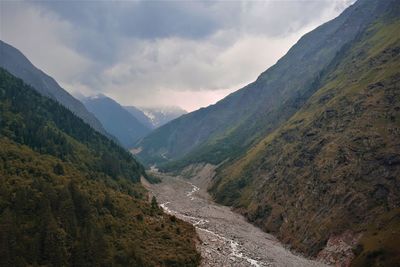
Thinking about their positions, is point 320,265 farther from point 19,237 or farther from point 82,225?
point 19,237

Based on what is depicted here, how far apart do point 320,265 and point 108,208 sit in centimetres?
5005

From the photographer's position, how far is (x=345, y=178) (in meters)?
119

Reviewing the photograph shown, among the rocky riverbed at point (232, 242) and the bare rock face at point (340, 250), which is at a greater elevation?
the rocky riverbed at point (232, 242)

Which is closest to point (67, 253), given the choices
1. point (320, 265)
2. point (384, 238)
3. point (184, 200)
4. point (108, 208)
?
point (108, 208)

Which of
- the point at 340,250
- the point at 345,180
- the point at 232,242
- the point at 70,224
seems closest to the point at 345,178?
the point at 345,180

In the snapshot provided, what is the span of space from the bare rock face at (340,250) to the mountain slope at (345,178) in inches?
68.5

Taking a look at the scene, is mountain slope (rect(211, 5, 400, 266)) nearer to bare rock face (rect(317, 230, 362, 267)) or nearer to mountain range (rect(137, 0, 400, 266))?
mountain range (rect(137, 0, 400, 266))

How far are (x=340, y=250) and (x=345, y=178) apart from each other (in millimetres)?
28884

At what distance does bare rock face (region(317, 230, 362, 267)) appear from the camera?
299 ft

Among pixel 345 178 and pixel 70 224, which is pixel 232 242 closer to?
pixel 345 178

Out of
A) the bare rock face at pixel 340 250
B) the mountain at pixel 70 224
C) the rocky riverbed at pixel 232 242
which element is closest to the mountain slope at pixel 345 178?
the bare rock face at pixel 340 250

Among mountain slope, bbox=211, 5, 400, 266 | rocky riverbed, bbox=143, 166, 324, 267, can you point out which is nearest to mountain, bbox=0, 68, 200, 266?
rocky riverbed, bbox=143, 166, 324, 267

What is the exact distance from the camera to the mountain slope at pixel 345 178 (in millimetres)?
99688

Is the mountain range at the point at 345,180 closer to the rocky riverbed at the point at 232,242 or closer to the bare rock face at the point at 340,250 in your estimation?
the bare rock face at the point at 340,250
